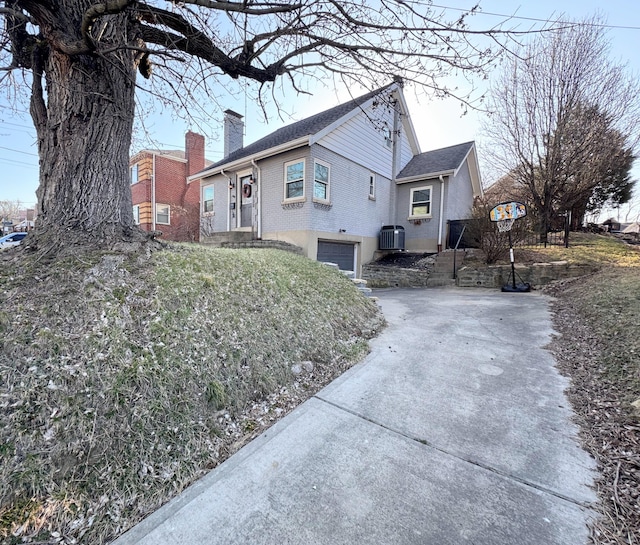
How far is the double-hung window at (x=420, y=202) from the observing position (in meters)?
12.3

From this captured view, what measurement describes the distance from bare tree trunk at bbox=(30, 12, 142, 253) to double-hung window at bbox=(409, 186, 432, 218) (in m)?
11.0

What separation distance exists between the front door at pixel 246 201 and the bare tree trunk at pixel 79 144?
698cm

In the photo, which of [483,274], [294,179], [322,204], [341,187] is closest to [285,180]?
[294,179]

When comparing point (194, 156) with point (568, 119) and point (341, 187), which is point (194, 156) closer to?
point (341, 187)

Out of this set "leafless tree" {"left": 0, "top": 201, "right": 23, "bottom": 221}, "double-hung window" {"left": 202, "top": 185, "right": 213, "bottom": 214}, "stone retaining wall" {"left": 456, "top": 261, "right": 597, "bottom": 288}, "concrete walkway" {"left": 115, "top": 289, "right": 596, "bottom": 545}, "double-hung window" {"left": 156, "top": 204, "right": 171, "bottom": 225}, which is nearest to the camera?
"concrete walkway" {"left": 115, "top": 289, "right": 596, "bottom": 545}

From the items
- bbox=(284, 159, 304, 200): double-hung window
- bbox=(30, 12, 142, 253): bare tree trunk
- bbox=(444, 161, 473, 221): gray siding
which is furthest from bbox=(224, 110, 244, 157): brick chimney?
bbox=(30, 12, 142, 253): bare tree trunk

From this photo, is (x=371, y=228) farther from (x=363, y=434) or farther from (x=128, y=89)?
(x=363, y=434)

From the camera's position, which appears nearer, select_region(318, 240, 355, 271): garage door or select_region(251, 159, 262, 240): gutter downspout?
select_region(318, 240, 355, 271): garage door

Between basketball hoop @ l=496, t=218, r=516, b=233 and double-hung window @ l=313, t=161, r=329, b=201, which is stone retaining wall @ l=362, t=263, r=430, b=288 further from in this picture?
double-hung window @ l=313, t=161, r=329, b=201

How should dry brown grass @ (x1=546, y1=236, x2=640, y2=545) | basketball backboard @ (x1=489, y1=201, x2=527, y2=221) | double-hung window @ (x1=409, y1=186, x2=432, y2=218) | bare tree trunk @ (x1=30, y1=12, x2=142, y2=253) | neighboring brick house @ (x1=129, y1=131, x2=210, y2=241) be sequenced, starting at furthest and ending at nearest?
neighboring brick house @ (x1=129, y1=131, x2=210, y2=241) → double-hung window @ (x1=409, y1=186, x2=432, y2=218) → basketball backboard @ (x1=489, y1=201, x2=527, y2=221) → bare tree trunk @ (x1=30, y1=12, x2=142, y2=253) → dry brown grass @ (x1=546, y1=236, x2=640, y2=545)

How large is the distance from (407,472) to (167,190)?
1836 centimetres

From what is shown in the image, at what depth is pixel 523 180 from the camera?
13172mm

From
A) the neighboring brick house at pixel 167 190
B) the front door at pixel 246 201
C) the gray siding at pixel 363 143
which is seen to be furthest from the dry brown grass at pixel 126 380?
the neighboring brick house at pixel 167 190

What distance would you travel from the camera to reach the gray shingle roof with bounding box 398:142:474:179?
39.7ft
